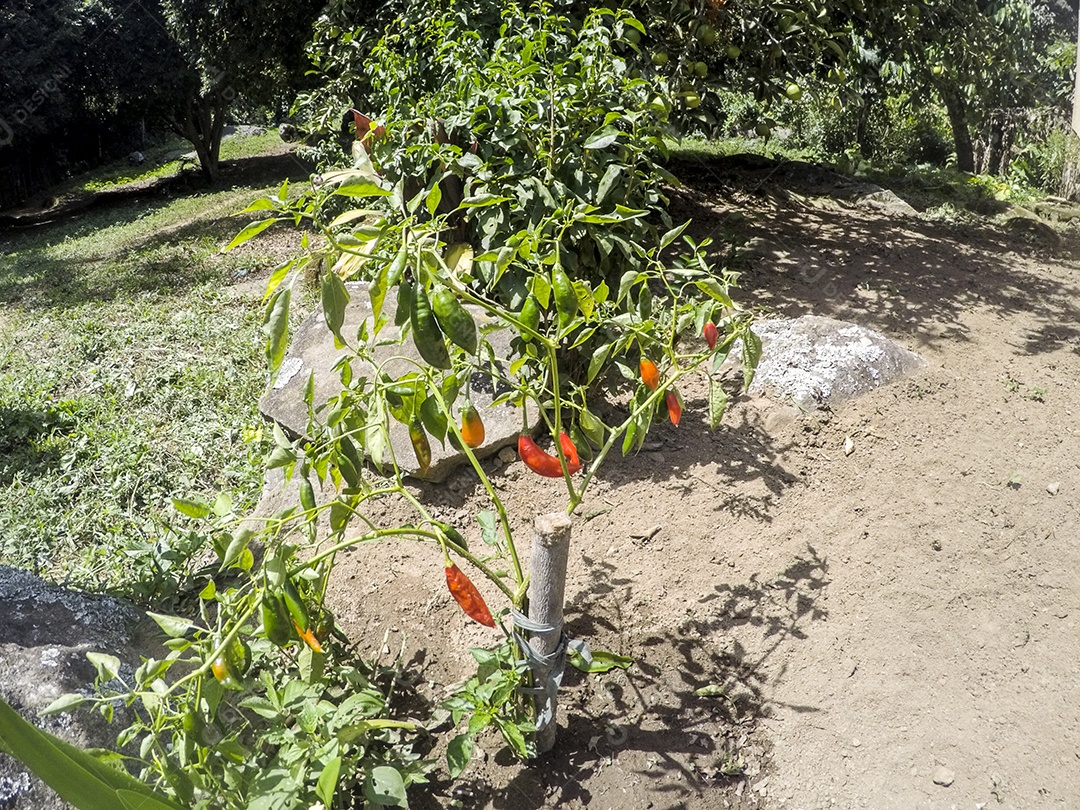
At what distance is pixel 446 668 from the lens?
2.04 meters

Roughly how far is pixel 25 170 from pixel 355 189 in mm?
15478

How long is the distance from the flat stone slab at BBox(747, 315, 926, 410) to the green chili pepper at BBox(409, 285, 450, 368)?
2.11m

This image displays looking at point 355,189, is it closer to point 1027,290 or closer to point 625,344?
point 625,344

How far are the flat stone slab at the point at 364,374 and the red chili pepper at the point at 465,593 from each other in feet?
3.94

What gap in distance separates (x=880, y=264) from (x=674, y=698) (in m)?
3.59

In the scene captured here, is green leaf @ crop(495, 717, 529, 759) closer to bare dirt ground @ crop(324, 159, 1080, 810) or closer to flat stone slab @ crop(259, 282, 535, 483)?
bare dirt ground @ crop(324, 159, 1080, 810)

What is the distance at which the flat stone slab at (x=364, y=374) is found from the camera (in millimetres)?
2842

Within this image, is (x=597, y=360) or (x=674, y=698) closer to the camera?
(x=597, y=360)

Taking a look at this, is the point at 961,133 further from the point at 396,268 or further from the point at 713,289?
the point at 396,268

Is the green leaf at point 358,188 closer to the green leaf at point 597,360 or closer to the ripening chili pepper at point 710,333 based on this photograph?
the green leaf at point 597,360

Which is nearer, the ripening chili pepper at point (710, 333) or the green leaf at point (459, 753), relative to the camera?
the green leaf at point (459, 753)

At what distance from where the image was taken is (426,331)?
Answer: 1.16m

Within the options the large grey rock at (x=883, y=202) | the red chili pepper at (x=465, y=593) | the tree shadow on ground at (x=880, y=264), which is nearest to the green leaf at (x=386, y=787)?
the red chili pepper at (x=465, y=593)

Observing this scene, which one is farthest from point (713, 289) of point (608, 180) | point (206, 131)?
point (206, 131)
